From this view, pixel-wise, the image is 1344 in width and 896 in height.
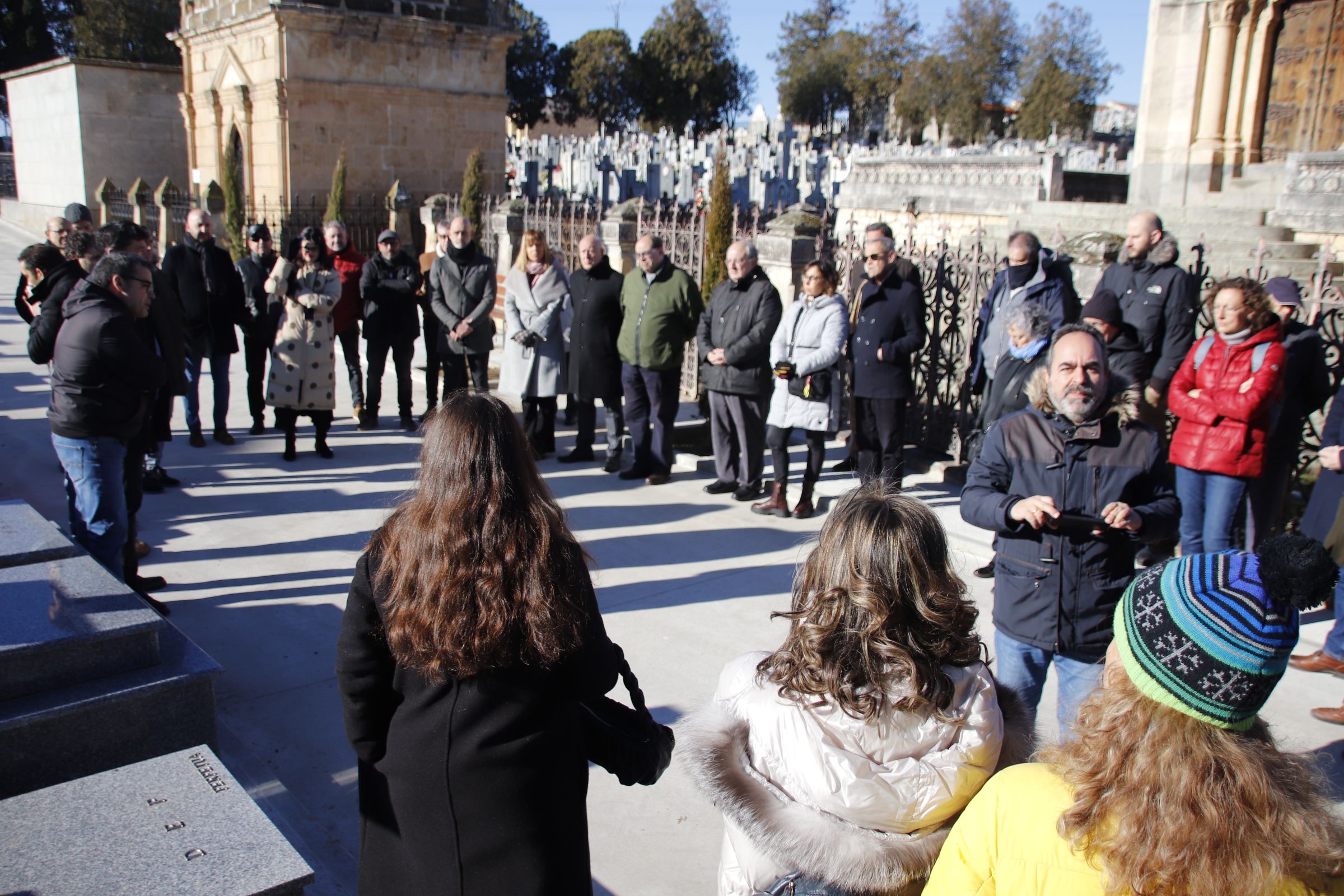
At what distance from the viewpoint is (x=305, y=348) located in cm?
772

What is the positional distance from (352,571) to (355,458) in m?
2.35

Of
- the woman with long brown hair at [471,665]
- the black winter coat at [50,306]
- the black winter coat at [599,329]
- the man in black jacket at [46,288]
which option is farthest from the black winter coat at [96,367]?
the black winter coat at [599,329]

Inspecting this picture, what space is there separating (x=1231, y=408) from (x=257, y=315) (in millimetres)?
7089

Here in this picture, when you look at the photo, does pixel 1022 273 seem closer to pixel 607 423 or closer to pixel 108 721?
pixel 607 423

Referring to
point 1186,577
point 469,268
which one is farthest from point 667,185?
point 1186,577

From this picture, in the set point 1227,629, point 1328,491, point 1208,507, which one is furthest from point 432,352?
point 1227,629

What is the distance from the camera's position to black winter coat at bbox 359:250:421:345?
8445 millimetres

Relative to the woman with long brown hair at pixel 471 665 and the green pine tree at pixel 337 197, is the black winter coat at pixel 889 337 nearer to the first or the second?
the woman with long brown hair at pixel 471 665

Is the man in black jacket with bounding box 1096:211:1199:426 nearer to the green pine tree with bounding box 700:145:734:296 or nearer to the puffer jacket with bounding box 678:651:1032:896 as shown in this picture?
the green pine tree with bounding box 700:145:734:296

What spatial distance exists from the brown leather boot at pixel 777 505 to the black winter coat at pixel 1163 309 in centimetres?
244

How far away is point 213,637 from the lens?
16.2 feet

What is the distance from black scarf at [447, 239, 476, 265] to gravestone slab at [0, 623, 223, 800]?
4.92 metres

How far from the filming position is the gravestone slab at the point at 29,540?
4.21 metres

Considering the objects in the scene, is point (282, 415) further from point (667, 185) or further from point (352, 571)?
point (667, 185)
